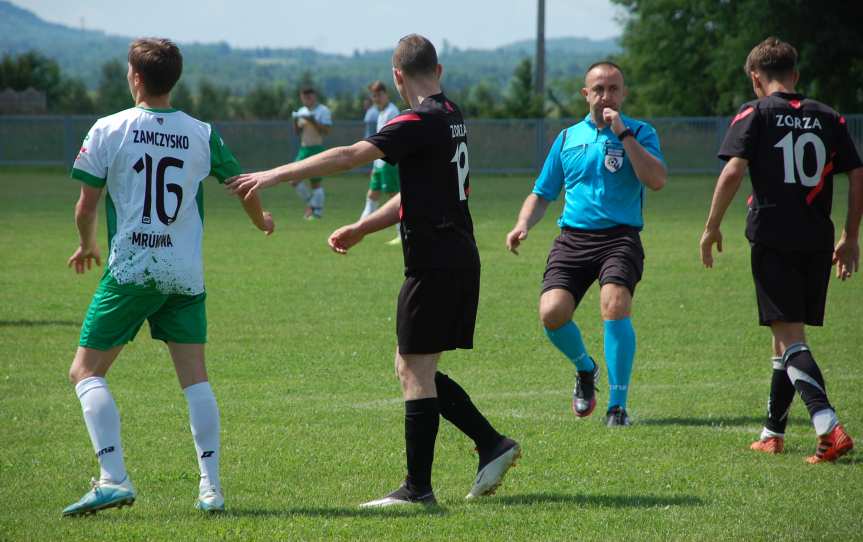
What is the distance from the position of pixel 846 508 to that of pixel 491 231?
47.4 ft

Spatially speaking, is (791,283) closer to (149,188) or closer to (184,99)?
(149,188)

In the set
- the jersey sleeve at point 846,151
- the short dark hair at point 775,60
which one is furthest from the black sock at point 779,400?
the short dark hair at point 775,60

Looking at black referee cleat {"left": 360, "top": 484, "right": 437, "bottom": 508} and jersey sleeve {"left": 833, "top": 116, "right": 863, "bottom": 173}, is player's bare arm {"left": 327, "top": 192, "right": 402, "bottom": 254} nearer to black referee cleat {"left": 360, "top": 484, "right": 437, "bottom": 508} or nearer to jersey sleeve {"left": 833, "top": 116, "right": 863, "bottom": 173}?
black referee cleat {"left": 360, "top": 484, "right": 437, "bottom": 508}

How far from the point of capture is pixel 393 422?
7199mm

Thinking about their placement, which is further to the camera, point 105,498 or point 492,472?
point 492,472

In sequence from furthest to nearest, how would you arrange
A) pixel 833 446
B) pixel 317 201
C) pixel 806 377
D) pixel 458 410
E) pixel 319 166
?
pixel 317 201, pixel 806 377, pixel 833 446, pixel 458 410, pixel 319 166

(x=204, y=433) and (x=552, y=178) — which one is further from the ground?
(x=552, y=178)

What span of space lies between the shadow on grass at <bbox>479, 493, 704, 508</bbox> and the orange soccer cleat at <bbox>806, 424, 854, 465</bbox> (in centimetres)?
98

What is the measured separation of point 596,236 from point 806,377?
1.54 metres

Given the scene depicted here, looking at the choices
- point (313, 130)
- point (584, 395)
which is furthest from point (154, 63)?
point (313, 130)

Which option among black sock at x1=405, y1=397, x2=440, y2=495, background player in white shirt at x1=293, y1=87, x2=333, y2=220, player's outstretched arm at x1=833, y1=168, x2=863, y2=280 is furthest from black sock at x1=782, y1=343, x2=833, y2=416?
background player in white shirt at x1=293, y1=87, x2=333, y2=220

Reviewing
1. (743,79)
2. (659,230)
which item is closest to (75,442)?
(659,230)

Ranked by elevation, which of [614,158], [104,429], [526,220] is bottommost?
[104,429]

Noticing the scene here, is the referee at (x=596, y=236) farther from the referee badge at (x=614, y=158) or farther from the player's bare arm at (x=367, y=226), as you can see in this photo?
the player's bare arm at (x=367, y=226)
